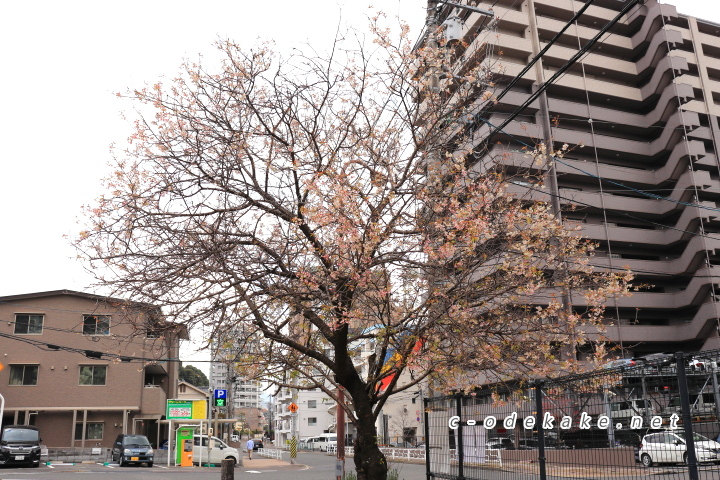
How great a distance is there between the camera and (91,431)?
3762 centimetres

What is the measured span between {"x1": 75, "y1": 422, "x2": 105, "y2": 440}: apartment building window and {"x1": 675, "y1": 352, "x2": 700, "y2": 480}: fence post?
38.1 m

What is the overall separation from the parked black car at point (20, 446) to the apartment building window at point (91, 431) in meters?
11.0

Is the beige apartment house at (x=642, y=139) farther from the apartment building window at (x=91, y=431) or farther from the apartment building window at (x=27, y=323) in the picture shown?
the apartment building window at (x=91, y=431)

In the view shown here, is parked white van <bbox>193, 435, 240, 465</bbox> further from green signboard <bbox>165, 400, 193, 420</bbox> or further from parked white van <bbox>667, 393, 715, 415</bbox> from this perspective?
parked white van <bbox>667, 393, 715, 415</bbox>

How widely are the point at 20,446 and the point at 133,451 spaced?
5.04 meters

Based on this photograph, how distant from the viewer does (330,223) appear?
900 centimetres

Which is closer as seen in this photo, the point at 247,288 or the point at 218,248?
the point at 218,248

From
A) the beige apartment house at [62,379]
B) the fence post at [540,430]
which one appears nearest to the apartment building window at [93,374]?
the beige apartment house at [62,379]

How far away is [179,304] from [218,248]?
1239 millimetres

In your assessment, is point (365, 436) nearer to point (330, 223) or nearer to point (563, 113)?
point (330, 223)

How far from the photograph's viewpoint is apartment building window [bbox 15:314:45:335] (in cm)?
3734

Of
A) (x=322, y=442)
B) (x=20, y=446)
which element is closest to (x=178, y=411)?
(x=20, y=446)

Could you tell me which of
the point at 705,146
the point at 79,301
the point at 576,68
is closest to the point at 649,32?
the point at 576,68

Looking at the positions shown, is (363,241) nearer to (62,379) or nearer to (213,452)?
(213,452)
